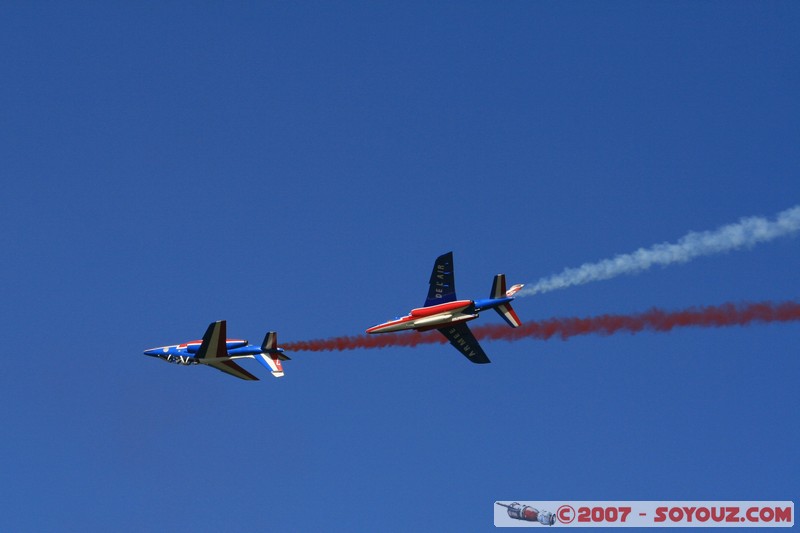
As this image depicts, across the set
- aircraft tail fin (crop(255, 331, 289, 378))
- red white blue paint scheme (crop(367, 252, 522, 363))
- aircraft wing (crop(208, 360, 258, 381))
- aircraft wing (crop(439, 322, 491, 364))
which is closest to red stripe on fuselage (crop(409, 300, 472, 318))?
red white blue paint scheme (crop(367, 252, 522, 363))

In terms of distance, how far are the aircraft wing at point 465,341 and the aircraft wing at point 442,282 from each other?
2278mm

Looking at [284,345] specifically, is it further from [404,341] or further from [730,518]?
[730,518]

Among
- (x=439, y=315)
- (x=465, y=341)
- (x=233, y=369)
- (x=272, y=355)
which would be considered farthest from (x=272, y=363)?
(x=465, y=341)

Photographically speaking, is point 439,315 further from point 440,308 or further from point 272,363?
point 272,363

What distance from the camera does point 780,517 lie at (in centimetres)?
8156

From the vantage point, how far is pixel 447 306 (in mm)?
85375

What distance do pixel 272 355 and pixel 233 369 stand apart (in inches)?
106

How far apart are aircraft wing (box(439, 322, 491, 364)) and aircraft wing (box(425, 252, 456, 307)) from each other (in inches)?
89.7

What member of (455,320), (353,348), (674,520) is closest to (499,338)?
(455,320)

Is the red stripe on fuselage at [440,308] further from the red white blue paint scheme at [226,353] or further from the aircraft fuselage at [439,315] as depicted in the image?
the red white blue paint scheme at [226,353]

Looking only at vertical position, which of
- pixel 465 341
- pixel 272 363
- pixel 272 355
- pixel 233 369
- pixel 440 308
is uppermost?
pixel 440 308

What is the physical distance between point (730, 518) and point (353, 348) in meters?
25.6

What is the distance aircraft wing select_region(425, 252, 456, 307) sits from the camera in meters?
85.2

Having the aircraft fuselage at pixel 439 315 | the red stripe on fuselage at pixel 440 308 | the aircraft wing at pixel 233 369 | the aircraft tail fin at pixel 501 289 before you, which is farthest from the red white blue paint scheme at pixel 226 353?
the aircraft tail fin at pixel 501 289
